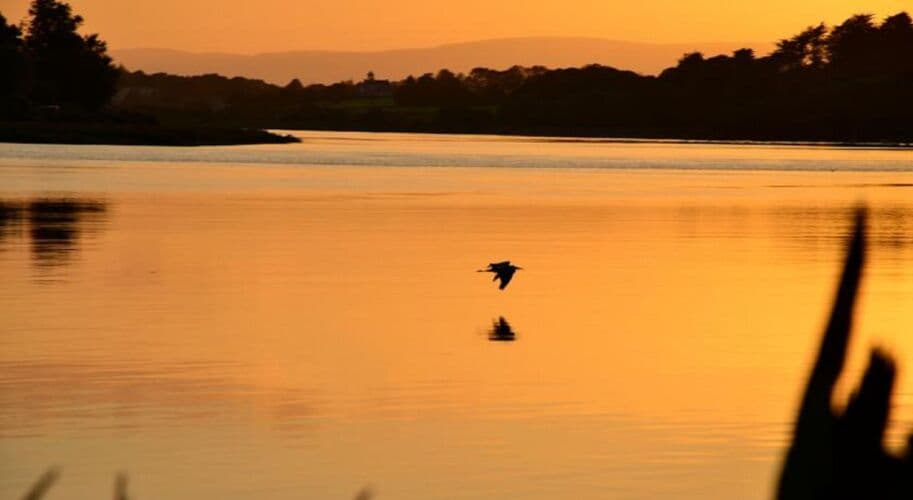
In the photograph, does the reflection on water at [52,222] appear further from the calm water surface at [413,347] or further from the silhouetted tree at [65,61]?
the silhouetted tree at [65,61]

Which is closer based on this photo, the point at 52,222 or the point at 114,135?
the point at 52,222

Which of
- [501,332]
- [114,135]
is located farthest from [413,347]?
[114,135]

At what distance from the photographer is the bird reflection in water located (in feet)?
63.1

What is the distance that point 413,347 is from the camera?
18078 millimetres

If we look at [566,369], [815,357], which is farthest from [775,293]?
[815,357]

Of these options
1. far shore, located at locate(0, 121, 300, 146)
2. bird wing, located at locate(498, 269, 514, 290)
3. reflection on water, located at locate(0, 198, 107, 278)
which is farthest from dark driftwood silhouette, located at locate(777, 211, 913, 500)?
far shore, located at locate(0, 121, 300, 146)

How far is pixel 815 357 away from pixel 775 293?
77.9 feet

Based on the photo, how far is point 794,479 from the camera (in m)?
1.73

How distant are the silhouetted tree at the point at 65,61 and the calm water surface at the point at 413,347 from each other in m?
91.5

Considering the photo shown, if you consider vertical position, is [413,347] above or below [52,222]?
above

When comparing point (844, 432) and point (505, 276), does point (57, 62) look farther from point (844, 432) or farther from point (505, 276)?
point (844, 432)

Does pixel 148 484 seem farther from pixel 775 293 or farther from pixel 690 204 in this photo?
pixel 690 204

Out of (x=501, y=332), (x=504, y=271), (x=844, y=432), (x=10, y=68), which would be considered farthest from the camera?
(x=10, y=68)

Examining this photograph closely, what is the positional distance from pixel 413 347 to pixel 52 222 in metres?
20.0
